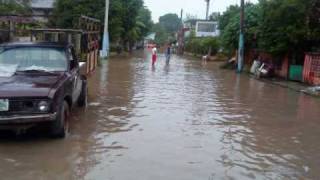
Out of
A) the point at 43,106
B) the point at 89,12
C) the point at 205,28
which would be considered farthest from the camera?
the point at 205,28

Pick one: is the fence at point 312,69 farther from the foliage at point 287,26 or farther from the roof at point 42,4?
the roof at point 42,4

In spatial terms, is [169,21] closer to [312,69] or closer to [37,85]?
[312,69]

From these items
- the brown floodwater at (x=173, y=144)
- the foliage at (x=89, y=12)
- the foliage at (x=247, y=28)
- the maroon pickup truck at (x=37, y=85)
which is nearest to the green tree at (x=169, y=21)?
the foliage at (x=89, y=12)

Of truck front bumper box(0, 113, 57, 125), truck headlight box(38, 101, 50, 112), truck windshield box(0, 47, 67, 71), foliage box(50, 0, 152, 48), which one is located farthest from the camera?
foliage box(50, 0, 152, 48)

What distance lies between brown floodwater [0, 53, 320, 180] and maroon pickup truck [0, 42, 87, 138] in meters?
Result: 0.48

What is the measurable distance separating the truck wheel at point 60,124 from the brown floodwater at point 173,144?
0.17 metres

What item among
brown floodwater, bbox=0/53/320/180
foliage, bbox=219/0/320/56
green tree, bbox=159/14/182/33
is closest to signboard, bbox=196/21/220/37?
foliage, bbox=219/0/320/56

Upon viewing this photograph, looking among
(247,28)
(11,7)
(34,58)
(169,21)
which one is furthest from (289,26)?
(169,21)

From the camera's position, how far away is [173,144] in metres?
9.48

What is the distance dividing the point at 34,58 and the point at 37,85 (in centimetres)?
183

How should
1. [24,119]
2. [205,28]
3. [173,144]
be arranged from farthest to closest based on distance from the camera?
1. [205,28]
2. [173,144]
3. [24,119]

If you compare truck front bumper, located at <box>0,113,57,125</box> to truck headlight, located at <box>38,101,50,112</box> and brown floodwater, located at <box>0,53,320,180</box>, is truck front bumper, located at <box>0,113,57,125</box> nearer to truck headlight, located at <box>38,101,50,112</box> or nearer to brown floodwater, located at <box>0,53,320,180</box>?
truck headlight, located at <box>38,101,50,112</box>

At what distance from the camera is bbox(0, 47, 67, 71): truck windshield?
34.2ft

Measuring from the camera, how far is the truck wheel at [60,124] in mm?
9086
